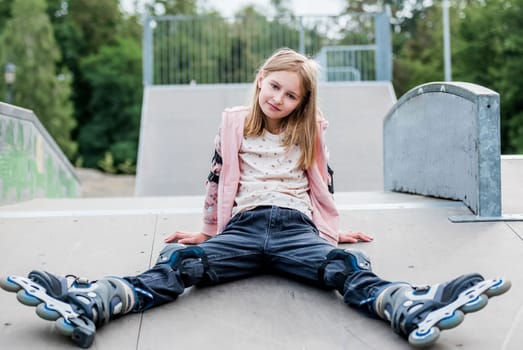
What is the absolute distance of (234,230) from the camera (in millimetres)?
3457

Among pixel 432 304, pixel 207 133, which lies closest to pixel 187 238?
pixel 432 304

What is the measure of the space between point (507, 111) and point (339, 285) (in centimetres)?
2922

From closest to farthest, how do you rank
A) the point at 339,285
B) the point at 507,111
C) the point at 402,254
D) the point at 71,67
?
the point at 339,285 < the point at 402,254 < the point at 507,111 < the point at 71,67

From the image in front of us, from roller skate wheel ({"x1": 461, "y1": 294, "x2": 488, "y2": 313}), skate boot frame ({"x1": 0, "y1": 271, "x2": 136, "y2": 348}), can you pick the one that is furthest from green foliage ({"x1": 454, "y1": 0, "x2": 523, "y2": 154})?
→ skate boot frame ({"x1": 0, "y1": 271, "x2": 136, "y2": 348})

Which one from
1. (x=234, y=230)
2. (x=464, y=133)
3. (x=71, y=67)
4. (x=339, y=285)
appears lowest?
(x=339, y=285)

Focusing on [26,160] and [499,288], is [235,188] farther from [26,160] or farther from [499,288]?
[26,160]

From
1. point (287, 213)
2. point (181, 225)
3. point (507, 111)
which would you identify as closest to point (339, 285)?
point (287, 213)

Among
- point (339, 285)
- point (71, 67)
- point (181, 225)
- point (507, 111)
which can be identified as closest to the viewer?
point (339, 285)

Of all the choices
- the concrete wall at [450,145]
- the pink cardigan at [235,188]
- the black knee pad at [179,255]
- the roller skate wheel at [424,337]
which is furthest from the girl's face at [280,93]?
the roller skate wheel at [424,337]

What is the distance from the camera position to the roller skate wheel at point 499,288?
2.54 m

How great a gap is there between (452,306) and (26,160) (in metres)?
4.87

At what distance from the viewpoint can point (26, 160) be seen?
21.2 ft

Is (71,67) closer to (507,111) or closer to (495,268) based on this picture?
(507,111)

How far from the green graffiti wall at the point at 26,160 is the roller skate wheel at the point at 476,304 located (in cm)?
386
